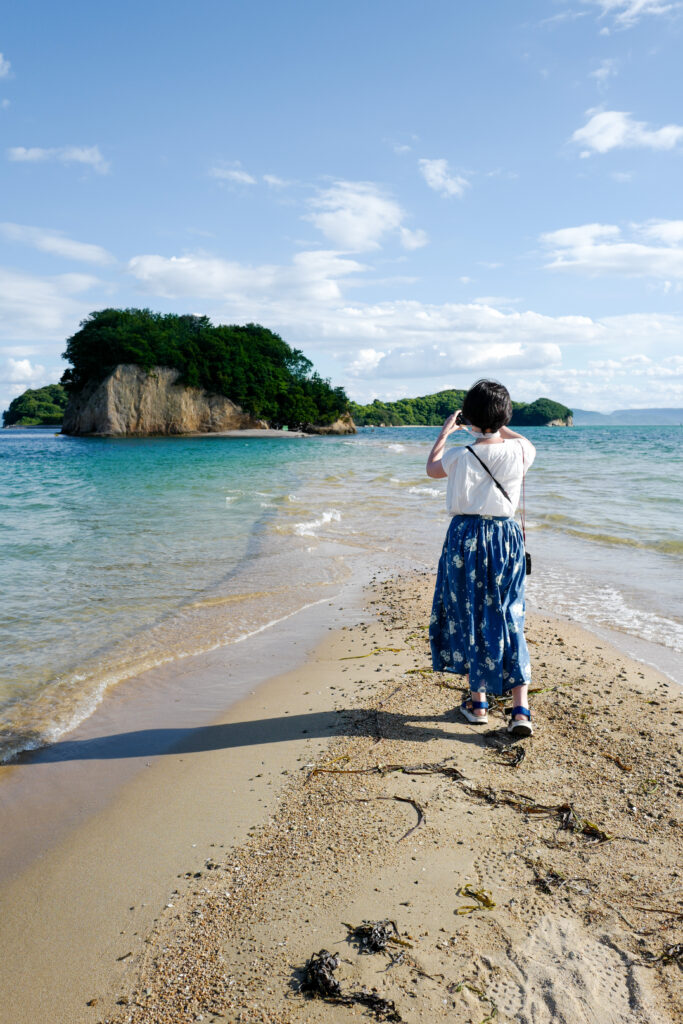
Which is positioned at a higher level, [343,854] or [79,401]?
[79,401]

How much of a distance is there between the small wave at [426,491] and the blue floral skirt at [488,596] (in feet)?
42.1

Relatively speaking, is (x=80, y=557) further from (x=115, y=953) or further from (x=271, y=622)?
(x=115, y=953)

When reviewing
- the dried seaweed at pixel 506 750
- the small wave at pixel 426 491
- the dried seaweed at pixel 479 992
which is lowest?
the dried seaweed at pixel 506 750

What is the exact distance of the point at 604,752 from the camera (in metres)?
3.60

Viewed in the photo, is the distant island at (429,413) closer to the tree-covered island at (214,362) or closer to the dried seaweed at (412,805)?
the tree-covered island at (214,362)

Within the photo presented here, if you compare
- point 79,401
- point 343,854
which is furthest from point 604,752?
point 79,401

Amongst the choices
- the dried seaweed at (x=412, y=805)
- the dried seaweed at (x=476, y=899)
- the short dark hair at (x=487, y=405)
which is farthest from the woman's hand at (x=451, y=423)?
the dried seaweed at (x=476, y=899)

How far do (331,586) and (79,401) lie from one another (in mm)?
61167

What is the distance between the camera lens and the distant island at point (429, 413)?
452 ft

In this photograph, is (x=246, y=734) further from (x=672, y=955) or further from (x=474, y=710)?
(x=672, y=955)

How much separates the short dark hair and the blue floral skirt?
560 millimetres

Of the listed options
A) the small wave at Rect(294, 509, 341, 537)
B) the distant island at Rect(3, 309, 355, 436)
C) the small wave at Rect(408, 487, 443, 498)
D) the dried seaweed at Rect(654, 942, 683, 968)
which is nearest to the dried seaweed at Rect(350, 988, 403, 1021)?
the dried seaweed at Rect(654, 942, 683, 968)

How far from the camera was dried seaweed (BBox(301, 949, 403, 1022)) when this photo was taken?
1.96 meters

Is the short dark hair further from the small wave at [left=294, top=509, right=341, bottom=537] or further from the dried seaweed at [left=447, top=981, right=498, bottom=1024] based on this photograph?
the small wave at [left=294, top=509, right=341, bottom=537]
